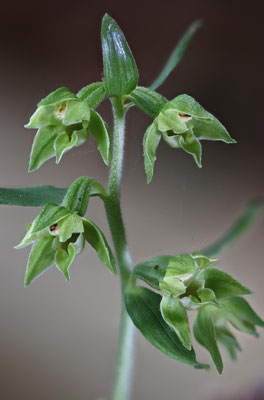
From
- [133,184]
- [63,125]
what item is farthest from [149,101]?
[133,184]

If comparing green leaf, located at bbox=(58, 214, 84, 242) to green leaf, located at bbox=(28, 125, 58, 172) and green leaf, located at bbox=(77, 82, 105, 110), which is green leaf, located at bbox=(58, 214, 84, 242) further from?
green leaf, located at bbox=(77, 82, 105, 110)

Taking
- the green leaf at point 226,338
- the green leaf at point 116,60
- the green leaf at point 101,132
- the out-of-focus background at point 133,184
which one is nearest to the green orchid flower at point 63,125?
the green leaf at point 101,132

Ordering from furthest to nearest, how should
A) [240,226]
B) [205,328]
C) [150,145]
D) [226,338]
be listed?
[240,226] < [226,338] < [205,328] < [150,145]

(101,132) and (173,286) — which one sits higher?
(101,132)

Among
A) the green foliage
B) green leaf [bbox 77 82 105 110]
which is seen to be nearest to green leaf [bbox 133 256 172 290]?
the green foliage

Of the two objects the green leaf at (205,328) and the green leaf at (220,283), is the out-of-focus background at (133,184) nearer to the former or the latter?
the green leaf at (205,328)

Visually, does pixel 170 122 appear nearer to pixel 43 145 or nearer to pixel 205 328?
pixel 43 145

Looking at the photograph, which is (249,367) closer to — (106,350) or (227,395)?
(227,395)
